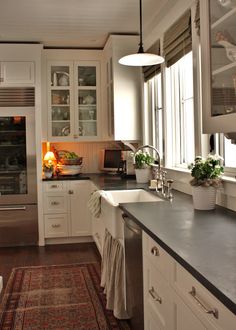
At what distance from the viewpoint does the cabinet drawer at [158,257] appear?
65.1 inches

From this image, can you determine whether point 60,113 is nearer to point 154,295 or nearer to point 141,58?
point 141,58

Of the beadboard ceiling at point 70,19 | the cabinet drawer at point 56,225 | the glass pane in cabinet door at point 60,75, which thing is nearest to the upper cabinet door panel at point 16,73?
the beadboard ceiling at point 70,19

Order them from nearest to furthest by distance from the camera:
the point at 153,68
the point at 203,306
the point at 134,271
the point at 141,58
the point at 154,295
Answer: the point at 203,306 → the point at 154,295 → the point at 134,271 → the point at 141,58 → the point at 153,68

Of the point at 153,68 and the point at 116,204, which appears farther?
the point at 153,68

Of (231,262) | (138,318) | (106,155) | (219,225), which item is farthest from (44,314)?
(106,155)

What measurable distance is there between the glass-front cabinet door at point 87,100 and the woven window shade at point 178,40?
198 cm

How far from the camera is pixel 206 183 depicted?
2.48 meters

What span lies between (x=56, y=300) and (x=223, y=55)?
2.43 m

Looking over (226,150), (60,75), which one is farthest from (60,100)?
(226,150)

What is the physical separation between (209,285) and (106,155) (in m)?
4.53

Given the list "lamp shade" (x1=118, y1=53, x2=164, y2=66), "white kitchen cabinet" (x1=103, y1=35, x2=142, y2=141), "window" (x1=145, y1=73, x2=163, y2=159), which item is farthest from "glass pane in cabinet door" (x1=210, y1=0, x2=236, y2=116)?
"white kitchen cabinet" (x1=103, y1=35, x2=142, y2=141)

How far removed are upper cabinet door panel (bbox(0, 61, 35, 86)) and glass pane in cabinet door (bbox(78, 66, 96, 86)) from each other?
69 cm

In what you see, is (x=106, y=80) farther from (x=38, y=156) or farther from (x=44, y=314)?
(x=44, y=314)

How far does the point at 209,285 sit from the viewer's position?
46.2 inches
